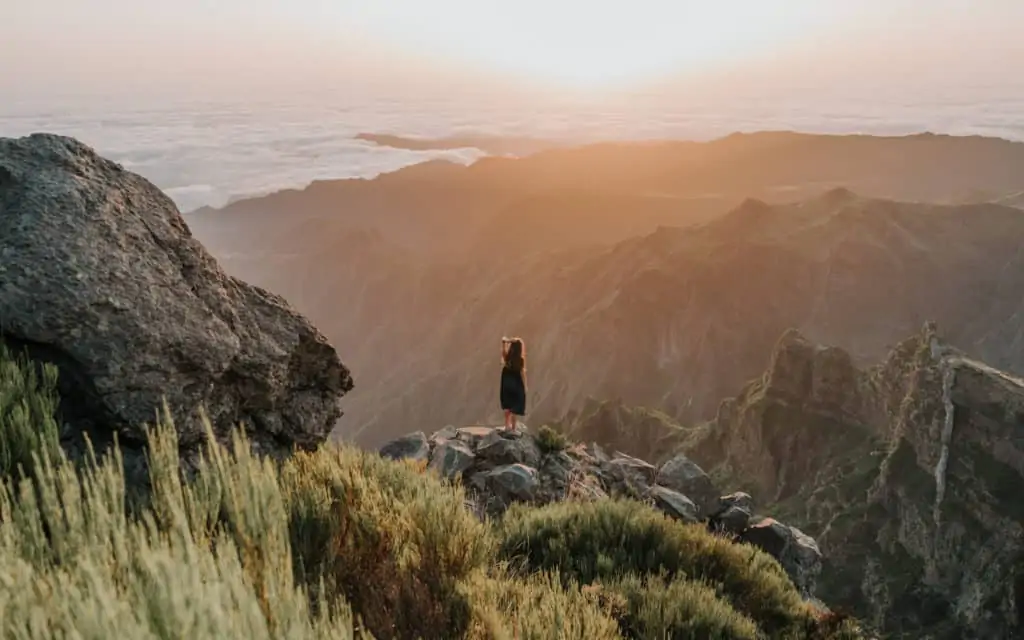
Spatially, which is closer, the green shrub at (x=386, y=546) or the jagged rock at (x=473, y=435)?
the green shrub at (x=386, y=546)

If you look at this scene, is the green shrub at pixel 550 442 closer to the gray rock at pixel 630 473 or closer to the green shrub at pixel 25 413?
the gray rock at pixel 630 473

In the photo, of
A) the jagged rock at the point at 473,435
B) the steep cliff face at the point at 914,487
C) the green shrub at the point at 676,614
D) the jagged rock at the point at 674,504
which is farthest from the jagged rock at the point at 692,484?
the steep cliff face at the point at 914,487

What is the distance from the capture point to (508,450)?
12.6 metres

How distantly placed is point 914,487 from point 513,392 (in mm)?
38682

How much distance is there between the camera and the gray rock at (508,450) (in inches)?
493

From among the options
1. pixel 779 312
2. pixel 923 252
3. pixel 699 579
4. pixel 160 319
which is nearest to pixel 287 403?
pixel 160 319

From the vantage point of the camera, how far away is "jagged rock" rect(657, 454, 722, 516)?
552 inches

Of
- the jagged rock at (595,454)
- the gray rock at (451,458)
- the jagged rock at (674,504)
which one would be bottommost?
the jagged rock at (674,504)

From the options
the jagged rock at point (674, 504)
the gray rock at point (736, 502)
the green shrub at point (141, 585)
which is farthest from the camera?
the gray rock at point (736, 502)

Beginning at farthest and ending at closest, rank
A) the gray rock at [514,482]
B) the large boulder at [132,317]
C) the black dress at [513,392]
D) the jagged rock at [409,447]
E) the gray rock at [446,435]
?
the gray rock at [446,435] → the black dress at [513,392] → the jagged rock at [409,447] → the gray rock at [514,482] → the large boulder at [132,317]

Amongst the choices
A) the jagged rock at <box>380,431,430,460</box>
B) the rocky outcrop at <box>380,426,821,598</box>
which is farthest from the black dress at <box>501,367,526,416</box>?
the jagged rock at <box>380,431,430,460</box>

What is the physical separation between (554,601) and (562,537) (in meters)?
2.94

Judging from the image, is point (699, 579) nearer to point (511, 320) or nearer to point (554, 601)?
point (554, 601)

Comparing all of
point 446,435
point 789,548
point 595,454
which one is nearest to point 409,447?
point 446,435
